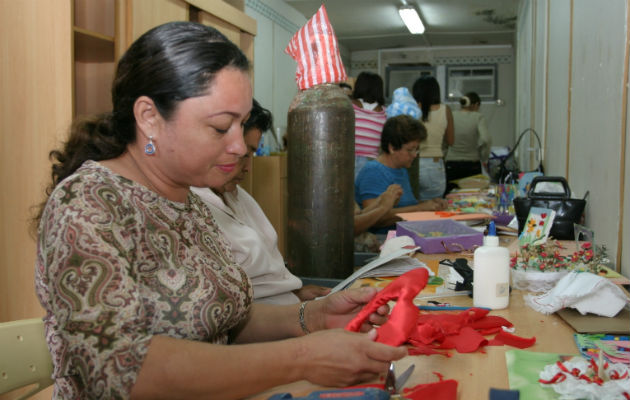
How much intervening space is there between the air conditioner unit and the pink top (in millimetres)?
6853

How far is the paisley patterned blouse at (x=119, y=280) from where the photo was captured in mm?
899

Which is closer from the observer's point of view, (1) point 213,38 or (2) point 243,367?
(2) point 243,367

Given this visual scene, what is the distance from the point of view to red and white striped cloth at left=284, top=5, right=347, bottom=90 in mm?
2516

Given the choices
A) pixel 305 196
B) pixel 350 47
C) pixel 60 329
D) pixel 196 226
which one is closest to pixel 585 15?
pixel 305 196

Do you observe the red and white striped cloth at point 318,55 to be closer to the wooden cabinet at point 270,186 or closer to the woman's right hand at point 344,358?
the woman's right hand at point 344,358

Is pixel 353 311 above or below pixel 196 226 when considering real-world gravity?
below

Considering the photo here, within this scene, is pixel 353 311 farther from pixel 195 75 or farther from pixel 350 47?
pixel 350 47

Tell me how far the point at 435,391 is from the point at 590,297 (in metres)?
0.59

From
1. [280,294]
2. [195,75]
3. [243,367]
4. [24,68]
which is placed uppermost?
[24,68]

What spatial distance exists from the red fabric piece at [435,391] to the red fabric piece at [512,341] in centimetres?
27

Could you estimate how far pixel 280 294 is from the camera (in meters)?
2.07

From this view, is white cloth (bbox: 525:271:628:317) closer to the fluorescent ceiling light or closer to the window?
the fluorescent ceiling light

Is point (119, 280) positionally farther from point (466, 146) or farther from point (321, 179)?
point (466, 146)

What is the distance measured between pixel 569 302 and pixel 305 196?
140cm
